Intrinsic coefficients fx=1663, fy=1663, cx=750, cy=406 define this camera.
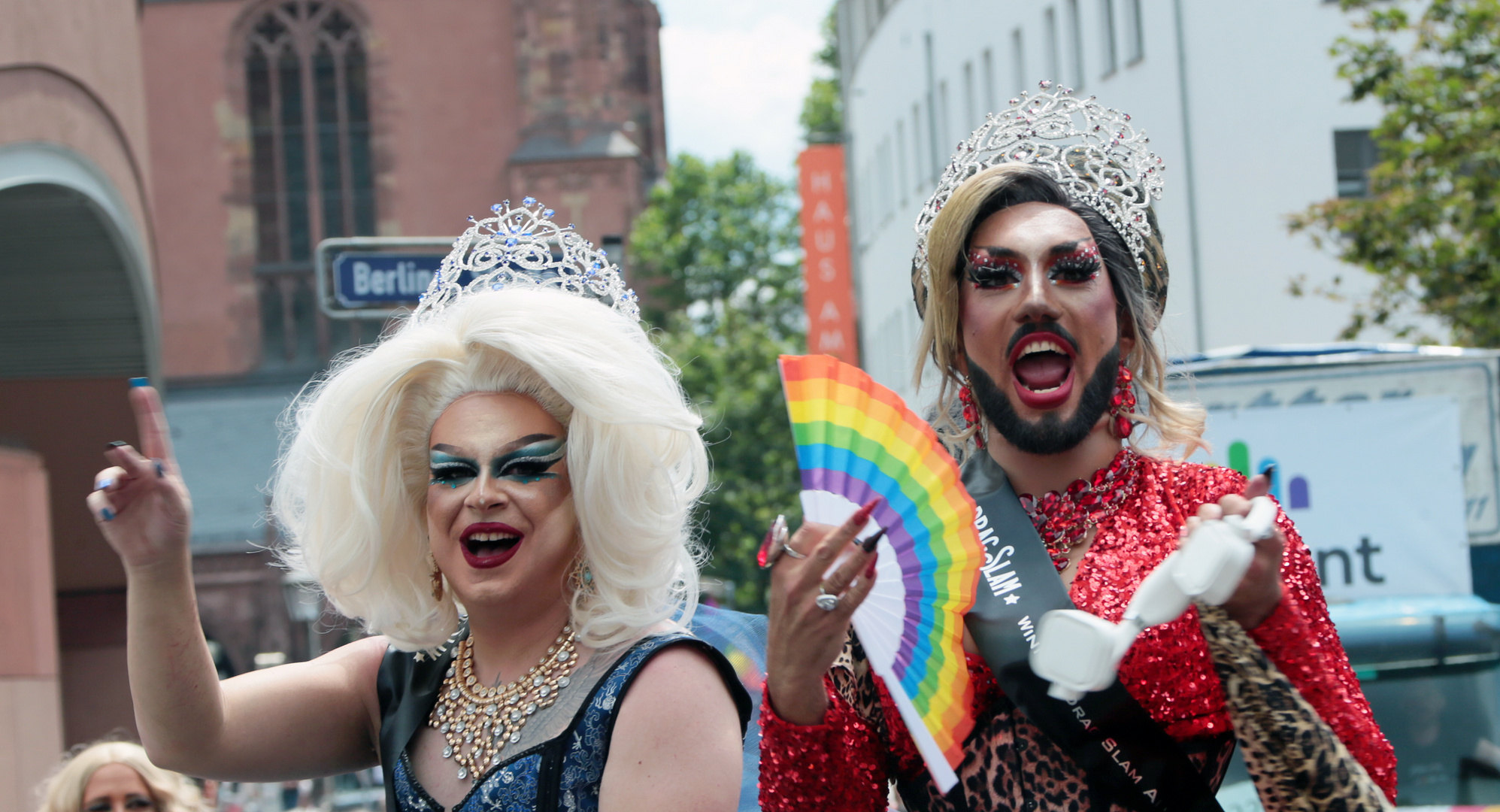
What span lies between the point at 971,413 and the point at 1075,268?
0.26m

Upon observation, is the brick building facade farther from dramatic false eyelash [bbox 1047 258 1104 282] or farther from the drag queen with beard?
dramatic false eyelash [bbox 1047 258 1104 282]

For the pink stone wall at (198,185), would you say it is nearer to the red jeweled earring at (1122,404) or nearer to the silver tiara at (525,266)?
the silver tiara at (525,266)

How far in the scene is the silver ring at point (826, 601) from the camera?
1759 mm

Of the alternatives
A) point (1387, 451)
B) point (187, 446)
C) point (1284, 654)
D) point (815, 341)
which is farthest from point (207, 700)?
point (187, 446)

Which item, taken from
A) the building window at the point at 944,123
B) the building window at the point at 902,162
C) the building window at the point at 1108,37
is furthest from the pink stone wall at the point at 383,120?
the building window at the point at 1108,37

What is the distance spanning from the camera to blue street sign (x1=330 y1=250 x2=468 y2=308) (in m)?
6.21

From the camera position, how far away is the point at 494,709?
255cm

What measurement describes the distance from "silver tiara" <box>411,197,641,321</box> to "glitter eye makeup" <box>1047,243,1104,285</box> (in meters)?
0.83

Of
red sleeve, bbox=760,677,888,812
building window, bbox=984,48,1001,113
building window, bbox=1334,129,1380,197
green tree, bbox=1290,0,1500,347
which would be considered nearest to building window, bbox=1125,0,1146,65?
building window, bbox=1334,129,1380,197

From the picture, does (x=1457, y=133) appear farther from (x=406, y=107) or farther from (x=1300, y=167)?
(x=406, y=107)

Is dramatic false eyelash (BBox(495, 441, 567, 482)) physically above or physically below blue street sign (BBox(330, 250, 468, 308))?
below

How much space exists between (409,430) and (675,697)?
643 millimetres

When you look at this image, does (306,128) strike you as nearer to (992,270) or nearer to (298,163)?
(298,163)

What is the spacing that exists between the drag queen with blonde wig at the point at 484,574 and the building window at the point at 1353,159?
17700mm
